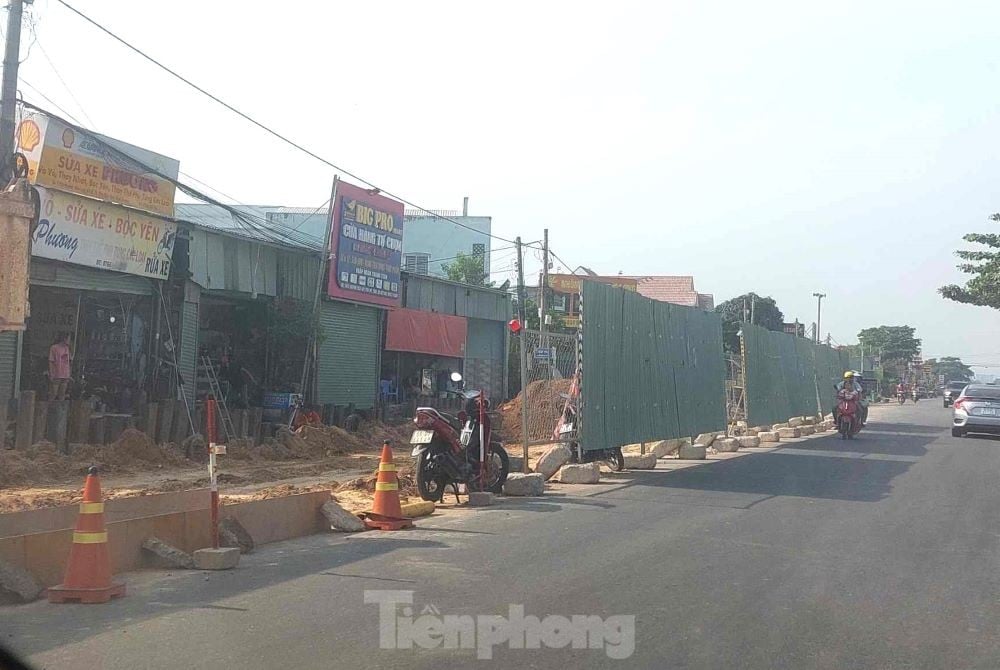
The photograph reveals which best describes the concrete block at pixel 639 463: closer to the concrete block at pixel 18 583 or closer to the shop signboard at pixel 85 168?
the shop signboard at pixel 85 168

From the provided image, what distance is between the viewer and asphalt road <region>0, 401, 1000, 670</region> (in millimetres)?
5184

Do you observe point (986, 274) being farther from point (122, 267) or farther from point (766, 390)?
point (122, 267)

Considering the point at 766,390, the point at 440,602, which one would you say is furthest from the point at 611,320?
the point at 766,390

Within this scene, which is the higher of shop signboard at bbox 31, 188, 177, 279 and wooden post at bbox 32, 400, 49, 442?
shop signboard at bbox 31, 188, 177, 279

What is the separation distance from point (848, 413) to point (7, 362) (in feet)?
59.3

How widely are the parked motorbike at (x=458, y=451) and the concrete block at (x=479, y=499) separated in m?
0.32

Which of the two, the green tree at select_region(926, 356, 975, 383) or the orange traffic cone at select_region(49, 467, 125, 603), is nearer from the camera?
the orange traffic cone at select_region(49, 467, 125, 603)

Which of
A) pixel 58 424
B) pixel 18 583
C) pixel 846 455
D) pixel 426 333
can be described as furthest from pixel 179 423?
pixel 846 455

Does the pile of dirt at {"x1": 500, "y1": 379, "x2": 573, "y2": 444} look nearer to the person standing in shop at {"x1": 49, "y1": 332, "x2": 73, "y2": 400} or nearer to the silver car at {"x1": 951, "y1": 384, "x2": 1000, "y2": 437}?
the person standing in shop at {"x1": 49, "y1": 332, "x2": 73, "y2": 400}

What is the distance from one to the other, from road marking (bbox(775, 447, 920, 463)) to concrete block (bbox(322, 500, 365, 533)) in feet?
37.6

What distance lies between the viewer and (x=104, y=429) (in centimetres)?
1530

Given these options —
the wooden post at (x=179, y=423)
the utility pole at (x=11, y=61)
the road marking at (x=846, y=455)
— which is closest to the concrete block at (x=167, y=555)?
the utility pole at (x=11, y=61)

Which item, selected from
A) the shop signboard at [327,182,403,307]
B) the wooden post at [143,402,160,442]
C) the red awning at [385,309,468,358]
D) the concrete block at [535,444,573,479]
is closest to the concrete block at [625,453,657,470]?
the concrete block at [535,444,573,479]

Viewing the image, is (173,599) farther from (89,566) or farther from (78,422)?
(78,422)
